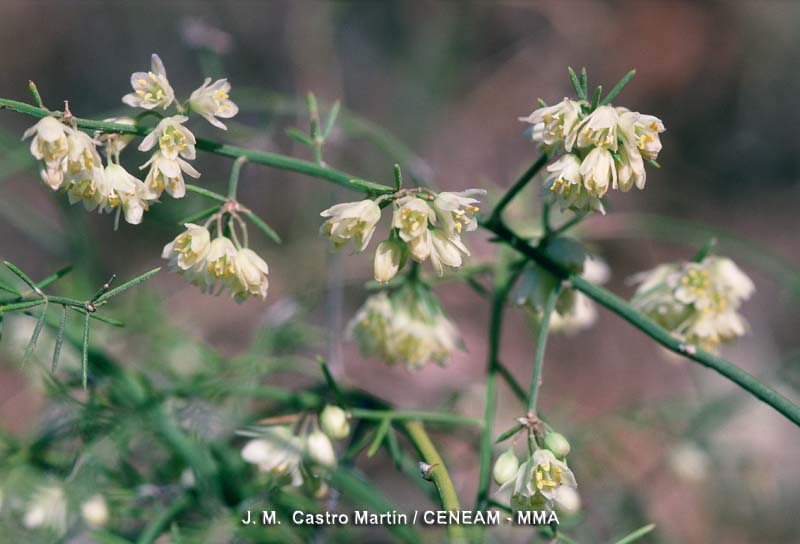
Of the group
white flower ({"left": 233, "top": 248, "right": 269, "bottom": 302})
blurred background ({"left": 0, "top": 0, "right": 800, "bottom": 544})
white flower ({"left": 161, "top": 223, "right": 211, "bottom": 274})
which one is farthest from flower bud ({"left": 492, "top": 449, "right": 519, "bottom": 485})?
blurred background ({"left": 0, "top": 0, "right": 800, "bottom": 544})

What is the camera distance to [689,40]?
5.77 metres

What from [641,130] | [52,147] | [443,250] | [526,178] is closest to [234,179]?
[52,147]

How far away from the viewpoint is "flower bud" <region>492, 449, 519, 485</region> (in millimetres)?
1701

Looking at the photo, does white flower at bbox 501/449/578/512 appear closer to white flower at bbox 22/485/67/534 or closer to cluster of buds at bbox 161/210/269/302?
cluster of buds at bbox 161/210/269/302

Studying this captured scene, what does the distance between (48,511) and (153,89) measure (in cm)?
143

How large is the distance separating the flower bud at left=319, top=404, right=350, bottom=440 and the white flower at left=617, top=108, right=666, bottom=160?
996mm

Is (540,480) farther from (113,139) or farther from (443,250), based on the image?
(113,139)

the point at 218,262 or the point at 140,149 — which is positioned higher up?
the point at 140,149

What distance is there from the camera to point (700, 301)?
1941 mm

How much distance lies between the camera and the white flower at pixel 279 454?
1.97 m

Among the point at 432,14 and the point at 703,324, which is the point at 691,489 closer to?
the point at 703,324

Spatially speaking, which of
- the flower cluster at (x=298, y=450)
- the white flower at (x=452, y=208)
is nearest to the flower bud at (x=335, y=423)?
the flower cluster at (x=298, y=450)

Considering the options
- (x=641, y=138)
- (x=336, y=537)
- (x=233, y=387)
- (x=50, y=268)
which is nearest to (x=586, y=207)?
(x=641, y=138)

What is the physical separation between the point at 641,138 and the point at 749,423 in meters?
3.32
